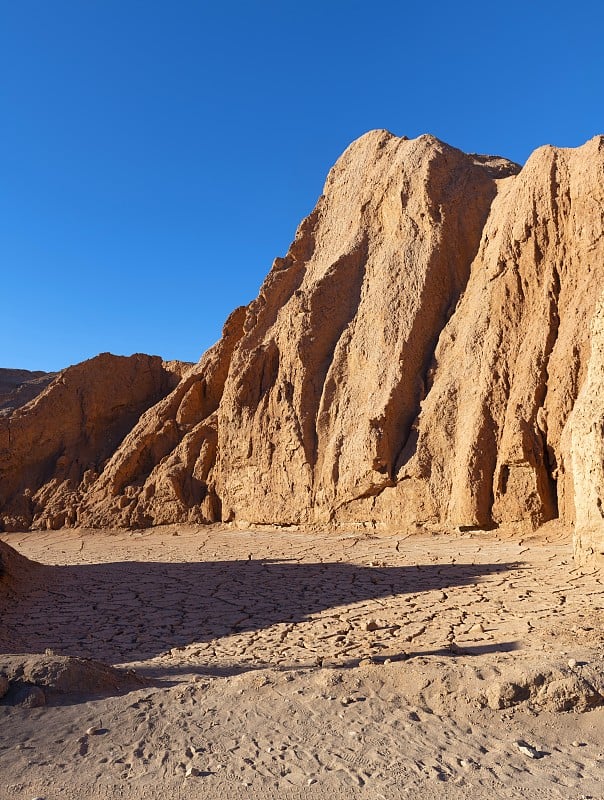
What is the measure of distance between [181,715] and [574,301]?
8734mm

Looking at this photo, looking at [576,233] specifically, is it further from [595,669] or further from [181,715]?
[181,715]

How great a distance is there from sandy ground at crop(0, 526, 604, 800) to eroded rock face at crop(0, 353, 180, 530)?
8.72m

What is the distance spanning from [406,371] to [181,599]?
6283 mm

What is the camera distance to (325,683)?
11.9 ft

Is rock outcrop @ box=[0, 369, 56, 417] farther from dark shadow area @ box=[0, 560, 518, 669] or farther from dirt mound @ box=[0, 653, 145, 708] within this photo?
dirt mound @ box=[0, 653, 145, 708]

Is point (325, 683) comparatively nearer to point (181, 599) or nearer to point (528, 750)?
point (528, 750)

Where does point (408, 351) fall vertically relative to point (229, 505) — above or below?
above

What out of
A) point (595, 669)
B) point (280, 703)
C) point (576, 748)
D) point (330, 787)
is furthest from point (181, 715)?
point (595, 669)

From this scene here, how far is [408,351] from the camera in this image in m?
12.0

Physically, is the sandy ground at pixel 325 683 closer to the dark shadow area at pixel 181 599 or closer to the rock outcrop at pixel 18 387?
the dark shadow area at pixel 181 599

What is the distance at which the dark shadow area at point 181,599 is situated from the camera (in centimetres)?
580

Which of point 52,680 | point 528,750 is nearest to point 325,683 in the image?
point 528,750

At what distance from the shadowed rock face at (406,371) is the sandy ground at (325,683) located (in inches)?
79.8

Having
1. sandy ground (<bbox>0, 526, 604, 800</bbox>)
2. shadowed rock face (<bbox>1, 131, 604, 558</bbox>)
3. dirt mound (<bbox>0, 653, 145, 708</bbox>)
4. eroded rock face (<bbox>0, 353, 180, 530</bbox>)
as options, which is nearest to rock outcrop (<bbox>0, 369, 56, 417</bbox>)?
eroded rock face (<bbox>0, 353, 180, 530</bbox>)
